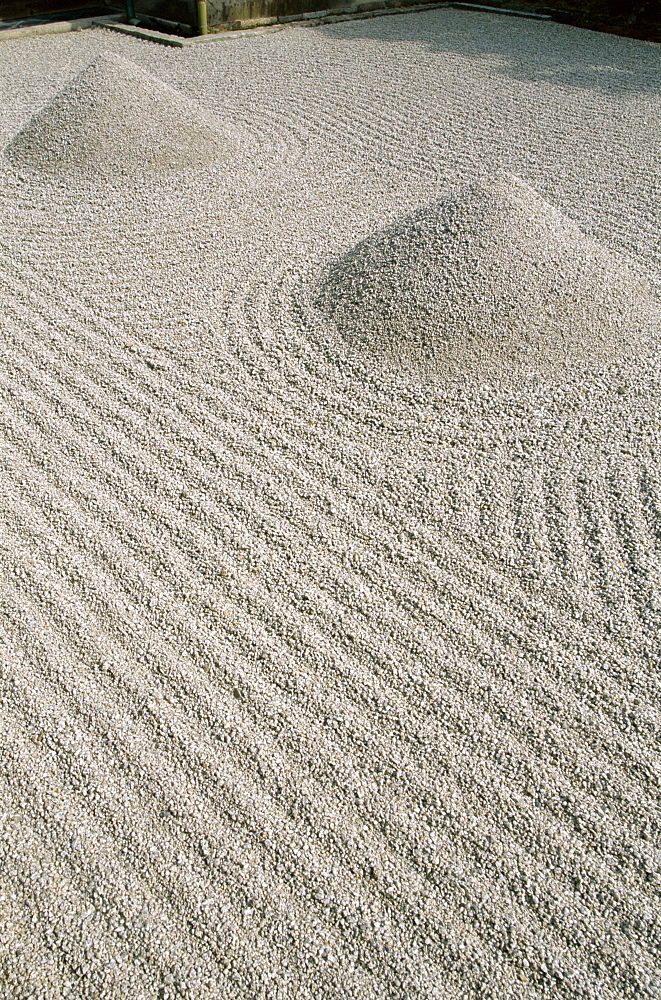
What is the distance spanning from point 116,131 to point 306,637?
532cm

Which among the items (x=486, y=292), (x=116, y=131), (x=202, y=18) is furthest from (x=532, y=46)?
(x=486, y=292)

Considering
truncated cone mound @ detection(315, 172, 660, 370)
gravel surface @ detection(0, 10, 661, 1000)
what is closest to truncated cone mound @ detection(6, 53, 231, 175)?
gravel surface @ detection(0, 10, 661, 1000)

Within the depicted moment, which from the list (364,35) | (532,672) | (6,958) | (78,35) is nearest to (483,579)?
(532,672)

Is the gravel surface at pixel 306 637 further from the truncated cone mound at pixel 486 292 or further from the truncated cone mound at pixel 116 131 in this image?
the truncated cone mound at pixel 116 131

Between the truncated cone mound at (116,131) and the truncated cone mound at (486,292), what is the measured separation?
8.10ft

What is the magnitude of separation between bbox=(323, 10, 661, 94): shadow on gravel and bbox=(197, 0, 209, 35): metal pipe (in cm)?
158

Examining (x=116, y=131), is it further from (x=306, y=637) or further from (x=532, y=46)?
(x=532, y=46)

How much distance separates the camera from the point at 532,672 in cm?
289

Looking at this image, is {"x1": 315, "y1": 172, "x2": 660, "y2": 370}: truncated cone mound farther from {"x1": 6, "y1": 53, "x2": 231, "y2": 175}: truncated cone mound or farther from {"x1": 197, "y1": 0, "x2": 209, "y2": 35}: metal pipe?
{"x1": 197, "y1": 0, "x2": 209, "y2": 35}: metal pipe

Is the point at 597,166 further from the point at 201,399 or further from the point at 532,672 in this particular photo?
the point at 532,672

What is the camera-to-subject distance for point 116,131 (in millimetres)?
6707

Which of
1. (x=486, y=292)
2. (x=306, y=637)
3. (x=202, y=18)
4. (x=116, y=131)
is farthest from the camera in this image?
(x=202, y=18)

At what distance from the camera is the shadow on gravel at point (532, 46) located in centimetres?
885

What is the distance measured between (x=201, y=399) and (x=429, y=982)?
279 cm
